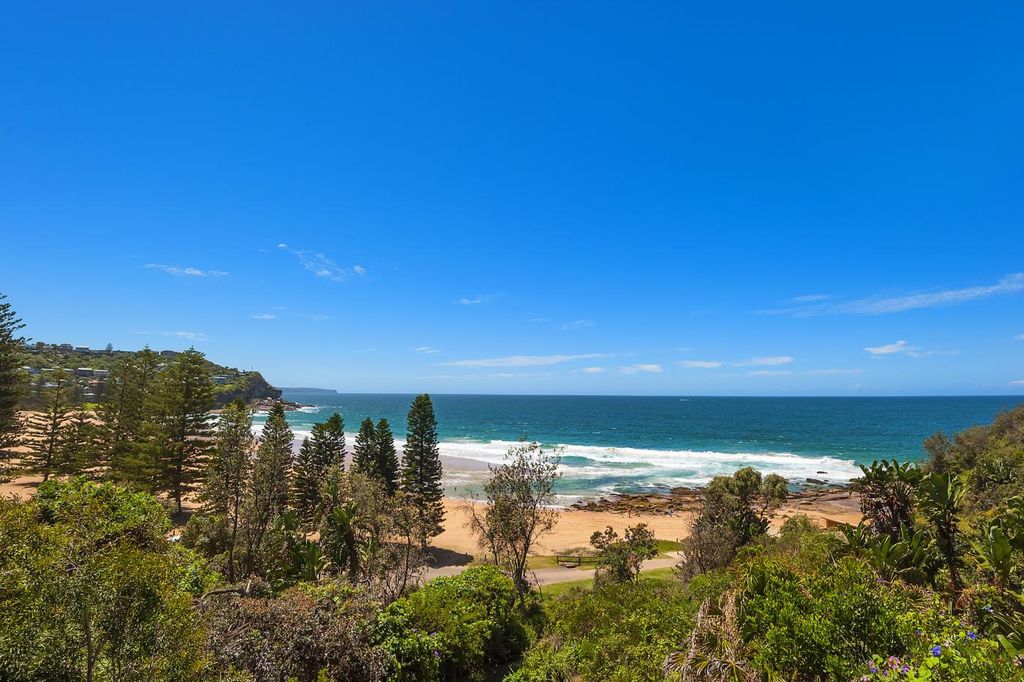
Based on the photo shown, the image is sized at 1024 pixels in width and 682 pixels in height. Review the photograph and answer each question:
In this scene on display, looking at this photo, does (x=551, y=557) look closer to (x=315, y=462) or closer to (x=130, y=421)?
(x=315, y=462)

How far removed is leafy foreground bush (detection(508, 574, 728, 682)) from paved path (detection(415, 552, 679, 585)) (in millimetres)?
9633

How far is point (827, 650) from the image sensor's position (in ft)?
20.4

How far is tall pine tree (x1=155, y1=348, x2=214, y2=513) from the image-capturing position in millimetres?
33062

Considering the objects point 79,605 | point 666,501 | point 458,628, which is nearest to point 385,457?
point 458,628

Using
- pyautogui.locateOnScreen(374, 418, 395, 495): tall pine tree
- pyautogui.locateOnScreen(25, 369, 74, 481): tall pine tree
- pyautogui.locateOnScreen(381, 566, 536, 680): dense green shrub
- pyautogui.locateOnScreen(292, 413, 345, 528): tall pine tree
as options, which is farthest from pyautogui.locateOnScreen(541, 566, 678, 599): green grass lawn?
pyautogui.locateOnScreen(25, 369, 74, 481): tall pine tree

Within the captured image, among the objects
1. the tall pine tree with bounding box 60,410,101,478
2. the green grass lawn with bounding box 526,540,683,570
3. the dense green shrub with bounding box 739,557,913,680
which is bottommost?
the green grass lawn with bounding box 526,540,683,570

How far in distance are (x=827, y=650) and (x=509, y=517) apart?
45.9ft

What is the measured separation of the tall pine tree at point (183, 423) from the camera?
33.1 meters

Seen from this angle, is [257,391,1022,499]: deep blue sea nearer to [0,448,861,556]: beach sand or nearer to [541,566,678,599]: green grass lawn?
[0,448,861,556]: beach sand

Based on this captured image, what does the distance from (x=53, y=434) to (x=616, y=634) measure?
46.1 m

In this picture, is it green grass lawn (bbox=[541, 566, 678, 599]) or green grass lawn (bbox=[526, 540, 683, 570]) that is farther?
green grass lawn (bbox=[526, 540, 683, 570])

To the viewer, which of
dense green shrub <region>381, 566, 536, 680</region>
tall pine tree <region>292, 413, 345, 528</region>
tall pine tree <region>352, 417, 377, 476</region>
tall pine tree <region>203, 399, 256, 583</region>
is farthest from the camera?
tall pine tree <region>352, 417, 377, 476</region>

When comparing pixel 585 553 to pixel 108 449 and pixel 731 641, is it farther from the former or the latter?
pixel 108 449

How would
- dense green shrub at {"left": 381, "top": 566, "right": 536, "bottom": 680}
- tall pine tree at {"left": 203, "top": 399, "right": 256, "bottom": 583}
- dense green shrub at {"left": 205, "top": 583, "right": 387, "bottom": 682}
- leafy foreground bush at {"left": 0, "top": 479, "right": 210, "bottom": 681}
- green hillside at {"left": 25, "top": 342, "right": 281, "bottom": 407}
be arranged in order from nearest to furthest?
leafy foreground bush at {"left": 0, "top": 479, "right": 210, "bottom": 681} → dense green shrub at {"left": 205, "top": 583, "right": 387, "bottom": 682} → dense green shrub at {"left": 381, "top": 566, "right": 536, "bottom": 680} → tall pine tree at {"left": 203, "top": 399, "right": 256, "bottom": 583} → green hillside at {"left": 25, "top": 342, "right": 281, "bottom": 407}
